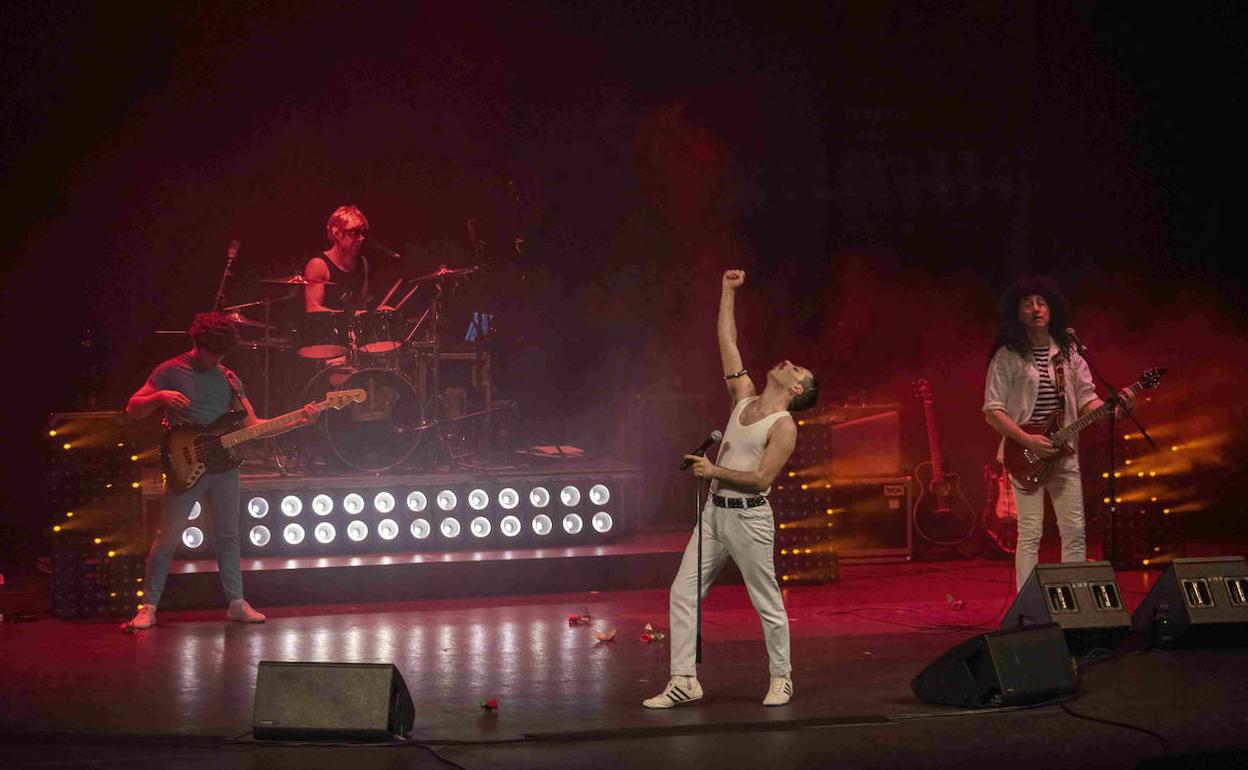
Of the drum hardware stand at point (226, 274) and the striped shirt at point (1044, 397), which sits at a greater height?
the drum hardware stand at point (226, 274)

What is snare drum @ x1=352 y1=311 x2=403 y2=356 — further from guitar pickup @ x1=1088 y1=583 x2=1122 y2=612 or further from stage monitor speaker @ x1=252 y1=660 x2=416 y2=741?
guitar pickup @ x1=1088 y1=583 x2=1122 y2=612

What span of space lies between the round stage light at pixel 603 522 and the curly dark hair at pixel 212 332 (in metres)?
3.18

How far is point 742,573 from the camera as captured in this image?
644 centimetres

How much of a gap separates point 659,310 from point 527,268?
47.7 inches

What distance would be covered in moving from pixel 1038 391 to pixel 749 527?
90.0 inches

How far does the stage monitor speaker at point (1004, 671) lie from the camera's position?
6.36 meters

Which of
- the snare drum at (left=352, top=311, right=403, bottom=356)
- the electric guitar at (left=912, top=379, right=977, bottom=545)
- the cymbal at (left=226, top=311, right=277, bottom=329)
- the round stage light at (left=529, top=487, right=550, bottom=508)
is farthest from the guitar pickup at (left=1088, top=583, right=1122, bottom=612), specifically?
the cymbal at (left=226, top=311, right=277, bottom=329)

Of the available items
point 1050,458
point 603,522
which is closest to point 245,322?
point 603,522

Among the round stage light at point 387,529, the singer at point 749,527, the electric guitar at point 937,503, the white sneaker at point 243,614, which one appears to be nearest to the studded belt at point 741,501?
the singer at point 749,527

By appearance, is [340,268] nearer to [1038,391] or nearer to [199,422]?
[199,422]

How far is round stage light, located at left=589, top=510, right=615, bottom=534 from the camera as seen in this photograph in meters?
10.4

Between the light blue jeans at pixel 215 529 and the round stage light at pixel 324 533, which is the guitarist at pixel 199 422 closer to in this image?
the light blue jeans at pixel 215 529

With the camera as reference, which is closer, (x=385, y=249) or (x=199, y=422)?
(x=199, y=422)

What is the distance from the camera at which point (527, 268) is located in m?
12.0
